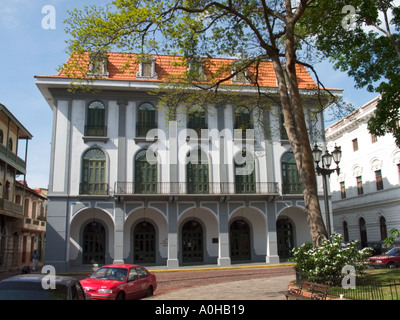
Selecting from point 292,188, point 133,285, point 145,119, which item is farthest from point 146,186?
point 133,285

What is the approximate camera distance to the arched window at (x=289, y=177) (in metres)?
26.4

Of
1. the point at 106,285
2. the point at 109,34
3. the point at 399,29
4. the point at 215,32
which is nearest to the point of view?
the point at 106,285

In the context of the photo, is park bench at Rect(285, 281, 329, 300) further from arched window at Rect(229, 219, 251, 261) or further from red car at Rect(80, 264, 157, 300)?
arched window at Rect(229, 219, 251, 261)

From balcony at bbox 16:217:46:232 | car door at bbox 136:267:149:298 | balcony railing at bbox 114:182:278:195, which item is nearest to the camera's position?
car door at bbox 136:267:149:298

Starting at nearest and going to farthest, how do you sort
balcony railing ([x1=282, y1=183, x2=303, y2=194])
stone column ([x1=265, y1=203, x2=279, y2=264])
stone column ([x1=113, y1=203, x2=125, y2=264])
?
stone column ([x1=113, y1=203, x2=125, y2=264])
stone column ([x1=265, y1=203, x2=279, y2=264])
balcony railing ([x1=282, y1=183, x2=303, y2=194])

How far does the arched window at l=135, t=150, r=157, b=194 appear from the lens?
80.9ft

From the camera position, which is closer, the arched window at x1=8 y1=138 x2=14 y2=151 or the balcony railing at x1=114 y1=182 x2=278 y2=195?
the balcony railing at x1=114 y1=182 x2=278 y2=195

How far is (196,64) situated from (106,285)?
28.9 ft

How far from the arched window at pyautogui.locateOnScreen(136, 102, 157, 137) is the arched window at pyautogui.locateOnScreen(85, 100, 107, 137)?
7.42 feet

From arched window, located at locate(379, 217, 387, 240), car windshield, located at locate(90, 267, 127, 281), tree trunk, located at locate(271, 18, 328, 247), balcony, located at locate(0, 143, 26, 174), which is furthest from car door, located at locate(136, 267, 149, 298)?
arched window, located at locate(379, 217, 387, 240)

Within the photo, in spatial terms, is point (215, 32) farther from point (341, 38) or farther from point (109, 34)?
point (341, 38)

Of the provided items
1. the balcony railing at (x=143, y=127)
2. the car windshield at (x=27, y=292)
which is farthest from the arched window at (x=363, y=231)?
the car windshield at (x=27, y=292)

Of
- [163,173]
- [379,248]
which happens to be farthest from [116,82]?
[379,248]
